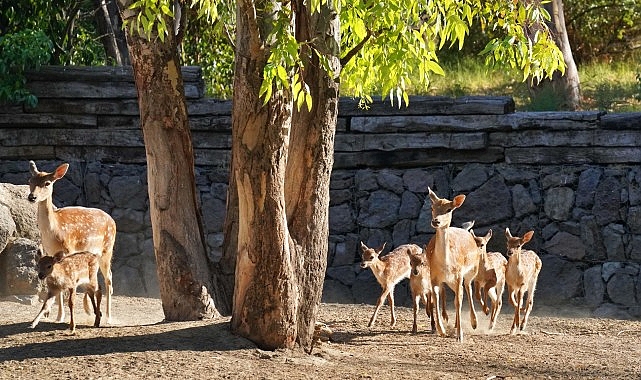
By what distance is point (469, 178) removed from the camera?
45.4 ft

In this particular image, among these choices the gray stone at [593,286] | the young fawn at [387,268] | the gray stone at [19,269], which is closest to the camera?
the young fawn at [387,268]

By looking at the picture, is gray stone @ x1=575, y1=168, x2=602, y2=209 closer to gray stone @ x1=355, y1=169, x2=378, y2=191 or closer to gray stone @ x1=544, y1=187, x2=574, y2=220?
gray stone @ x1=544, y1=187, x2=574, y2=220

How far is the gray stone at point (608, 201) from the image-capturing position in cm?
1335

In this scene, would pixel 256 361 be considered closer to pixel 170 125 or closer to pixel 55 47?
pixel 170 125

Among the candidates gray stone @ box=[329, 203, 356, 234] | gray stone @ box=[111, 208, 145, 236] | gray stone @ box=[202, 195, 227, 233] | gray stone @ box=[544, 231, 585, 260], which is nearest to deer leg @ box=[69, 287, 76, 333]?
gray stone @ box=[202, 195, 227, 233]

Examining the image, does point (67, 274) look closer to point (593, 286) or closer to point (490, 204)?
point (490, 204)

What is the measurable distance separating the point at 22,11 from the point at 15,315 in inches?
226

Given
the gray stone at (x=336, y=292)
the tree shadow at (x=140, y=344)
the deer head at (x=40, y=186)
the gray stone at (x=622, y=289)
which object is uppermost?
the deer head at (x=40, y=186)

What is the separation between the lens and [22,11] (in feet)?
50.2

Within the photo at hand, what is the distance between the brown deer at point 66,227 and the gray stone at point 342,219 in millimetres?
3938

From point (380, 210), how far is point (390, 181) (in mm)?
385

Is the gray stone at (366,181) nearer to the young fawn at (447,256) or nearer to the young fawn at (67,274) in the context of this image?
the young fawn at (447,256)

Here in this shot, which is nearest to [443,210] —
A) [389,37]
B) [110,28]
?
[389,37]

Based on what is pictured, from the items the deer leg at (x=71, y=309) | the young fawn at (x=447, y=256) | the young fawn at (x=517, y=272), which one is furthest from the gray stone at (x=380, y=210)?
the deer leg at (x=71, y=309)
